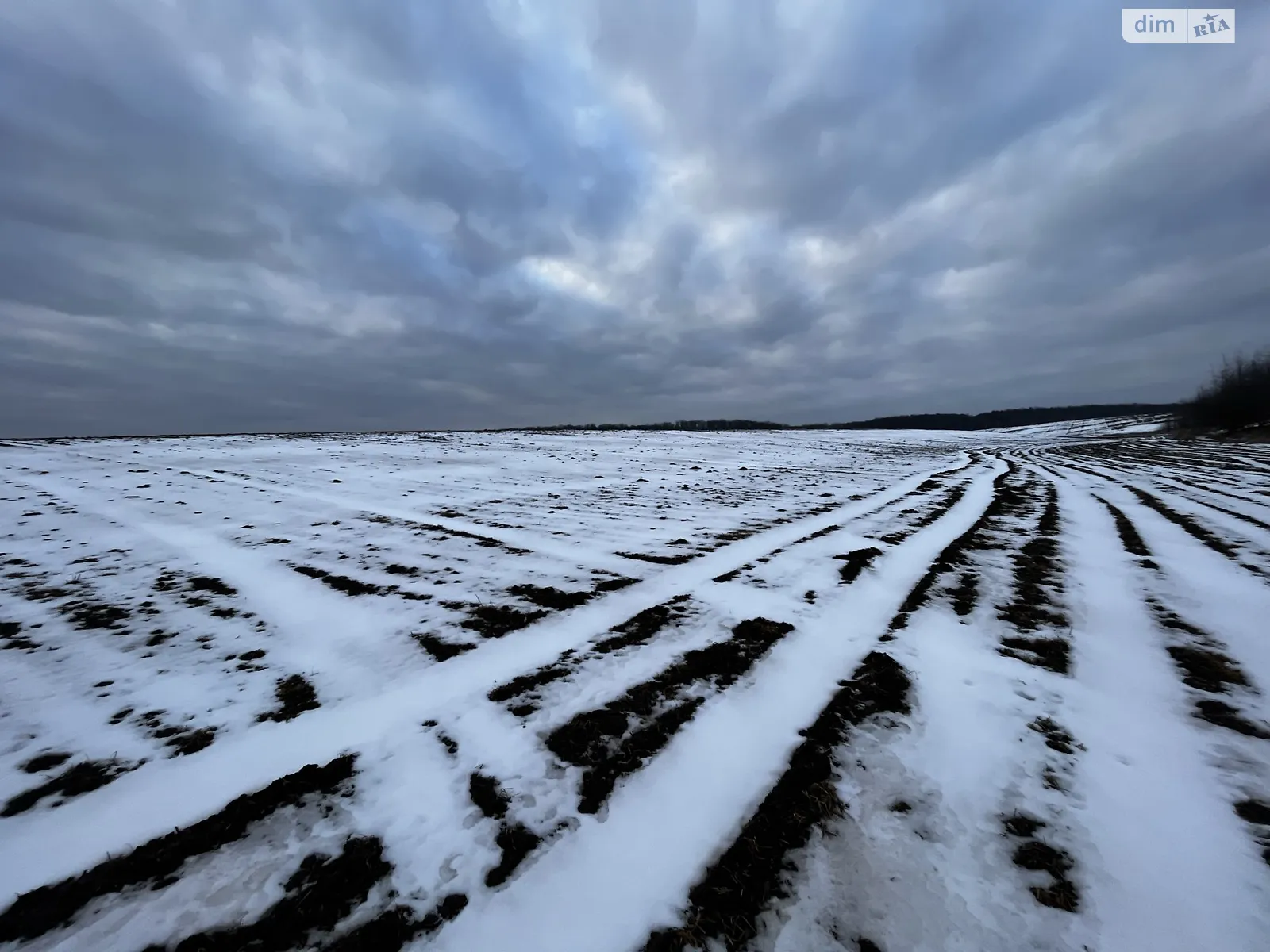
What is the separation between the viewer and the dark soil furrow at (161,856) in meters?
2.00

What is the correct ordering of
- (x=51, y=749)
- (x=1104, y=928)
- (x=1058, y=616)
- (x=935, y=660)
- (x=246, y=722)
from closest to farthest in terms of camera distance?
(x=1104, y=928), (x=51, y=749), (x=246, y=722), (x=935, y=660), (x=1058, y=616)

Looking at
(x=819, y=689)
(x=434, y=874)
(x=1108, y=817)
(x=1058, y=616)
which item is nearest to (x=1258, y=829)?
(x=1108, y=817)

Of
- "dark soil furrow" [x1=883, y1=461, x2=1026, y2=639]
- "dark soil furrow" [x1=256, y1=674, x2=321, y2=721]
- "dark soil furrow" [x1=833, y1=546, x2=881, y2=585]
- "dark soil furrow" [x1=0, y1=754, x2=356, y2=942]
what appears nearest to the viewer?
"dark soil furrow" [x1=0, y1=754, x2=356, y2=942]

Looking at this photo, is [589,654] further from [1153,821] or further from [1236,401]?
[1236,401]

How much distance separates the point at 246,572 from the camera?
6348 mm

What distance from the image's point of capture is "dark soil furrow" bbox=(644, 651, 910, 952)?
195 cm

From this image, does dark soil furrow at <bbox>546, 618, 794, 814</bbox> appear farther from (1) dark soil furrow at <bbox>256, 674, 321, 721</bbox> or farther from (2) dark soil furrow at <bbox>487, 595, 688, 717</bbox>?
(1) dark soil furrow at <bbox>256, 674, 321, 721</bbox>

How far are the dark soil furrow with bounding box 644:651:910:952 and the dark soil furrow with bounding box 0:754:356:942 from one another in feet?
6.73

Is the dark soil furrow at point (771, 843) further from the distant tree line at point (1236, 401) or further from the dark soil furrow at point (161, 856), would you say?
the distant tree line at point (1236, 401)

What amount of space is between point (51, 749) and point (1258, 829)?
670cm

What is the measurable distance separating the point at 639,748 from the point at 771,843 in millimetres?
928

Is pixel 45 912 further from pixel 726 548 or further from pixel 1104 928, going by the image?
pixel 726 548

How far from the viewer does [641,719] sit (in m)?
3.30

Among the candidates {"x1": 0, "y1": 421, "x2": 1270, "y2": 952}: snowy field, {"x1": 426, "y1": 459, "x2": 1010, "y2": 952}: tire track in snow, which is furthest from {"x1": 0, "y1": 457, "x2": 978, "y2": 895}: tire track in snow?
{"x1": 426, "y1": 459, "x2": 1010, "y2": 952}: tire track in snow
